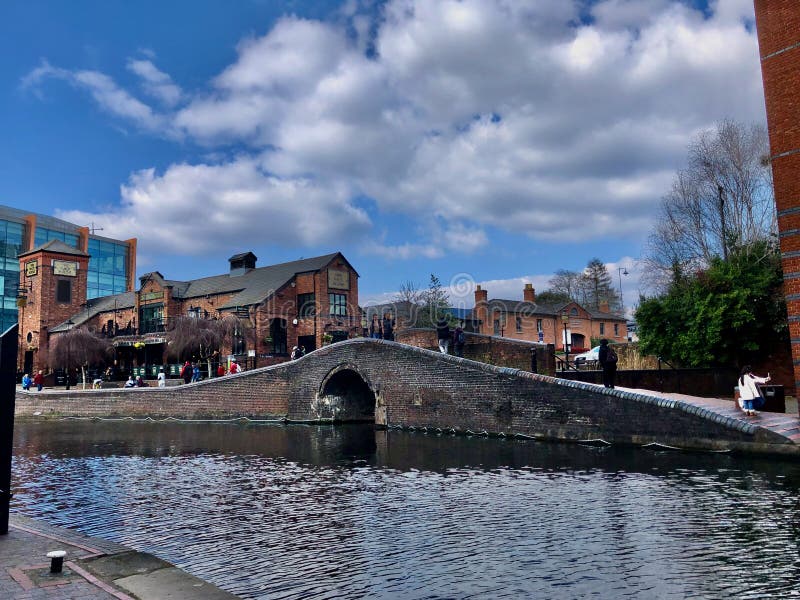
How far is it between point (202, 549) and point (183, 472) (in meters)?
6.33

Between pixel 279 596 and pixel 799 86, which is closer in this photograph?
pixel 279 596

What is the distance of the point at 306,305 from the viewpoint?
120 ft

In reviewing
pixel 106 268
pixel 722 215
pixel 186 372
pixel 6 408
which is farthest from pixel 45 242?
pixel 6 408

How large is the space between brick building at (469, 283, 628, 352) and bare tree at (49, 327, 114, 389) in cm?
2625

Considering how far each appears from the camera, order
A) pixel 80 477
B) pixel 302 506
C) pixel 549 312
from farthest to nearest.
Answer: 1. pixel 549 312
2. pixel 80 477
3. pixel 302 506

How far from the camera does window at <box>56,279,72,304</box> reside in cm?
4472

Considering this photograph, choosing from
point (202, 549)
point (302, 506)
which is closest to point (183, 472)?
point (302, 506)

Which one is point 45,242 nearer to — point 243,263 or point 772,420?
point 243,263

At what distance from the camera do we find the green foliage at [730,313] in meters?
18.8

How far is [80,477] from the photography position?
12156 mm

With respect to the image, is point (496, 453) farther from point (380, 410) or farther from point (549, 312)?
point (549, 312)

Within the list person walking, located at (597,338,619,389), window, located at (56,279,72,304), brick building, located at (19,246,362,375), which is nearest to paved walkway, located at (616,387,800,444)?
person walking, located at (597,338,619,389)

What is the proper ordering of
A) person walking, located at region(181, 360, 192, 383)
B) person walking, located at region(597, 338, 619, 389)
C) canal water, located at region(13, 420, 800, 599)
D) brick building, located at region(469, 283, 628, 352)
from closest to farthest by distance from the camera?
1. canal water, located at region(13, 420, 800, 599)
2. person walking, located at region(597, 338, 619, 389)
3. person walking, located at region(181, 360, 192, 383)
4. brick building, located at region(469, 283, 628, 352)

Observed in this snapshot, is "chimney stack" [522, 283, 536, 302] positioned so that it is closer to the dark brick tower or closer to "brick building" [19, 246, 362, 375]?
"brick building" [19, 246, 362, 375]
